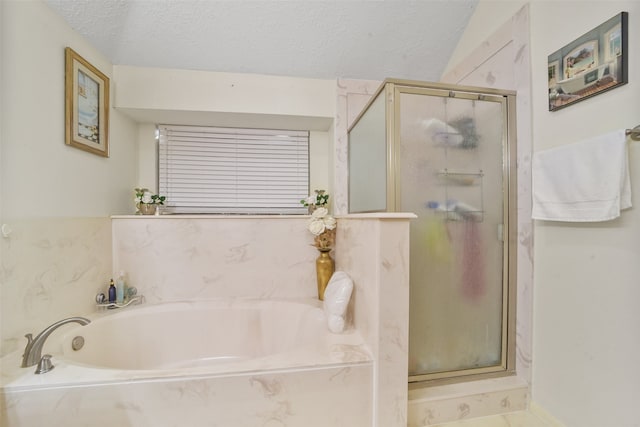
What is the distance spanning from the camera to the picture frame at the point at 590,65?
0.99 meters

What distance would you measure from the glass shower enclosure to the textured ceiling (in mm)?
634

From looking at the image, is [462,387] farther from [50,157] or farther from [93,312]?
[50,157]

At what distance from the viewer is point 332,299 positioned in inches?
54.6

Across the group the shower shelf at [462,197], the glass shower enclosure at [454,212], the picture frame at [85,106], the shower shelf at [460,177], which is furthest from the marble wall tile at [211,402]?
the picture frame at [85,106]

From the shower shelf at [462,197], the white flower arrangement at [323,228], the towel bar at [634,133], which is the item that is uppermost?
the towel bar at [634,133]

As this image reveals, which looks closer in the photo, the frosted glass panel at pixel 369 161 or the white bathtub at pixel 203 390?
the white bathtub at pixel 203 390

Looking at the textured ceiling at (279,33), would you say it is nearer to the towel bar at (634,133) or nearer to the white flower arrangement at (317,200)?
the white flower arrangement at (317,200)

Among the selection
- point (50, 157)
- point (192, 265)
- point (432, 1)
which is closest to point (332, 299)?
point (192, 265)

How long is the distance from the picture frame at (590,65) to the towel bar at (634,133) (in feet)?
0.64

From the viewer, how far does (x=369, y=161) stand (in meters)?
1.69

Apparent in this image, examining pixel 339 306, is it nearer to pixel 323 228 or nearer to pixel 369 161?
pixel 323 228


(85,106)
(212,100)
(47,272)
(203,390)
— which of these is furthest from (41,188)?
(203,390)

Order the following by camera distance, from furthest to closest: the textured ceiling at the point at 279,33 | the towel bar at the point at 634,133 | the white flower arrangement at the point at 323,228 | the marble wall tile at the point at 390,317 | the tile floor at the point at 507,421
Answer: the white flower arrangement at the point at 323,228
the textured ceiling at the point at 279,33
the tile floor at the point at 507,421
the marble wall tile at the point at 390,317
the towel bar at the point at 634,133

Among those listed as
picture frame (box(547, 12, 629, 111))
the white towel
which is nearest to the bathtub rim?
the white towel
